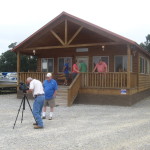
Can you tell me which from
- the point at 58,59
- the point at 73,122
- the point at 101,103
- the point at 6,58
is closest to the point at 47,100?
the point at 73,122

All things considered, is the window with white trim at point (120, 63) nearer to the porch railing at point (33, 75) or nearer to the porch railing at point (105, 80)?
the porch railing at point (105, 80)

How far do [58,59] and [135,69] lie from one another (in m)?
5.38

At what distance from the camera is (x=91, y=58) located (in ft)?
55.4

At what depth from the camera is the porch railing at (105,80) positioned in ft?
44.4

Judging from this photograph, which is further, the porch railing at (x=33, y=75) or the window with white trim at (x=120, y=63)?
the window with white trim at (x=120, y=63)

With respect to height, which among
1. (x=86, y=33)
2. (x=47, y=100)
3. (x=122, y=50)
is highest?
(x=86, y=33)

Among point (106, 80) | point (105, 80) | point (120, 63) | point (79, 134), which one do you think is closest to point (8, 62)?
point (120, 63)

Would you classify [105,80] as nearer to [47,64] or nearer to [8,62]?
[47,64]

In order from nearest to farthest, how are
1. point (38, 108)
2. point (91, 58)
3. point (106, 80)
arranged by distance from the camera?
point (38, 108)
point (106, 80)
point (91, 58)

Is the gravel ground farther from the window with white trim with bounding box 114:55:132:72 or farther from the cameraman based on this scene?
the window with white trim with bounding box 114:55:132:72

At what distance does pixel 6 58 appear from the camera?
124 feet

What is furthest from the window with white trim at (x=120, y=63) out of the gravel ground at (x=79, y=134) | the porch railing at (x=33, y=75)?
the gravel ground at (x=79, y=134)

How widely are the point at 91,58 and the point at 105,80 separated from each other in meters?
3.43

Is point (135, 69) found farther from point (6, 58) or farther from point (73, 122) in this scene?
point (6, 58)
